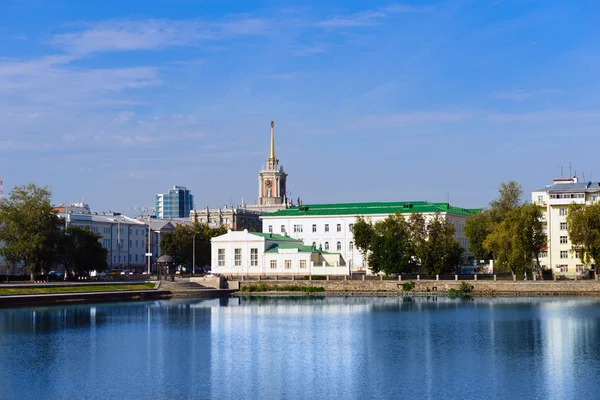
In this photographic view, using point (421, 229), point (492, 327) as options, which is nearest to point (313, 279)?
point (421, 229)

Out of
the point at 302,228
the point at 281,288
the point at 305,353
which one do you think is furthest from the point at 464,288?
the point at 305,353

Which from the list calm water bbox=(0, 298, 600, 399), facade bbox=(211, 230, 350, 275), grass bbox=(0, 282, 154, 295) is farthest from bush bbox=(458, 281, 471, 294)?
grass bbox=(0, 282, 154, 295)

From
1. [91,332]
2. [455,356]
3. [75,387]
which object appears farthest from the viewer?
[91,332]

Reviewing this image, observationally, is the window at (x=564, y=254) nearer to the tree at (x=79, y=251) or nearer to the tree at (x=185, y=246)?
the tree at (x=185, y=246)

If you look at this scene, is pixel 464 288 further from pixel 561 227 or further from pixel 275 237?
pixel 275 237

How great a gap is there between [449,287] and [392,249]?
31.7ft

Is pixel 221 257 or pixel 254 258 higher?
pixel 221 257

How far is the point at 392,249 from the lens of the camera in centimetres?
11781

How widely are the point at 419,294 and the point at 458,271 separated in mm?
15312

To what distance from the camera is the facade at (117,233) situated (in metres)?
170

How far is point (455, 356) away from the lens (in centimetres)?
5644

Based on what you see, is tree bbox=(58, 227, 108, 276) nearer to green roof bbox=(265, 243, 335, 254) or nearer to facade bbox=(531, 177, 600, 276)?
green roof bbox=(265, 243, 335, 254)

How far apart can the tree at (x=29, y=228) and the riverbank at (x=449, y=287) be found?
2530 centimetres

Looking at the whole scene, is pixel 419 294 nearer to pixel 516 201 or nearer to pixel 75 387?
pixel 516 201
